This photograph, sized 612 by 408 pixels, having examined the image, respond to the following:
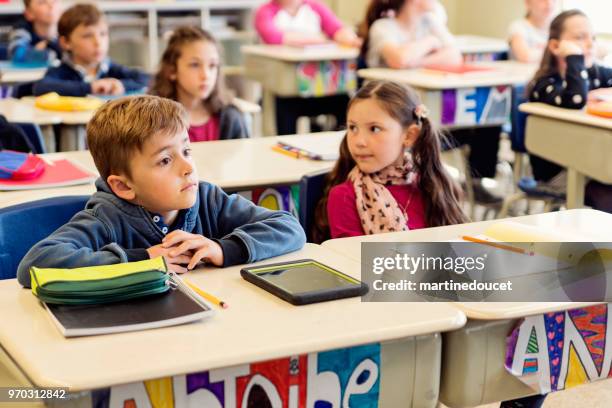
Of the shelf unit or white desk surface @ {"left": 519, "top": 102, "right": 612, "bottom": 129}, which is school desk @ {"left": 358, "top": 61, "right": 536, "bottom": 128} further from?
the shelf unit

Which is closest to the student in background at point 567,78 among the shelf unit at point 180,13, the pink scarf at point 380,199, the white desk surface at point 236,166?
the white desk surface at point 236,166

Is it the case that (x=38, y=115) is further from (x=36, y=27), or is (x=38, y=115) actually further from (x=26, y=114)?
(x=36, y=27)

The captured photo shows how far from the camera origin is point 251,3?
7277mm

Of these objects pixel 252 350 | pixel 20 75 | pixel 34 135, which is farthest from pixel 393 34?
pixel 252 350

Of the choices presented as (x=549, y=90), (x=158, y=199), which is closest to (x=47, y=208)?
(x=158, y=199)

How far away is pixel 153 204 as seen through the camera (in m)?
1.83

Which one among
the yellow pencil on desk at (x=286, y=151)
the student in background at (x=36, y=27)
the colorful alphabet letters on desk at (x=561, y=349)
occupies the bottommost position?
the colorful alphabet letters on desk at (x=561, y=349)

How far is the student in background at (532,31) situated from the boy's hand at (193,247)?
153 inches

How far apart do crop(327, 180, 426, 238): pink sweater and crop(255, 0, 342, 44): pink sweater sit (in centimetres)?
359

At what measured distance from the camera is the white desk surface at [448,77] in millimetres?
4188

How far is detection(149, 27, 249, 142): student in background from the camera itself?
3539 millimetres

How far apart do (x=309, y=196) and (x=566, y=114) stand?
4.54ft

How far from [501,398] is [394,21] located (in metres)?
3.61

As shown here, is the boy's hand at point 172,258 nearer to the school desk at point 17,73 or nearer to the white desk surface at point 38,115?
the white desk surface at point 38,115
